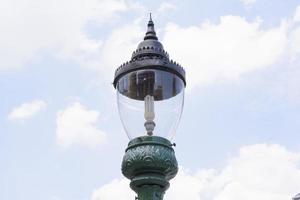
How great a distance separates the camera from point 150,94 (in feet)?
19.2

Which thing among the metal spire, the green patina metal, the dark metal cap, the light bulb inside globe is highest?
the metal spire

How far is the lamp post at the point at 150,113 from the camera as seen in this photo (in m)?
5.46

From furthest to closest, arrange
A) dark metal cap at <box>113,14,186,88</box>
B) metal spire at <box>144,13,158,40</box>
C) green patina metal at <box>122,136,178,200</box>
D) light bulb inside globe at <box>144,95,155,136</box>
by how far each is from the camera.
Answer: metal spire at <box>144,13,158,40</box> < dark metal cap at <box>113,14,186,88</box> < light bulb inside globe at <box>144,95,155,136</box> < green patina metal at <box>122,136,178,200</box>

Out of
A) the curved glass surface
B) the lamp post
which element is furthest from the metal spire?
the curved glass surface

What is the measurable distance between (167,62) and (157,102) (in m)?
0.39

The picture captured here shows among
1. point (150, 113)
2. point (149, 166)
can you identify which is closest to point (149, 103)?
point (150, 113)

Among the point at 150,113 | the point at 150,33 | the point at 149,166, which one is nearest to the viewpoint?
the point at 149,166

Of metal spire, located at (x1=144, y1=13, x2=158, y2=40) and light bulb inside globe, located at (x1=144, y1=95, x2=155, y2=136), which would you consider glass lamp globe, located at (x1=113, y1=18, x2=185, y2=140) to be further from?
metal spire, located at (x1=144, y1=13, x2=158, y2=40)

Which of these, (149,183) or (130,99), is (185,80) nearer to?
(130,99)

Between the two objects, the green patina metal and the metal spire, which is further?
the metal spire

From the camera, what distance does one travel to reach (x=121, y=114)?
589 centimetres

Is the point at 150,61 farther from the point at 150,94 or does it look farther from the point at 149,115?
the point at 149,115

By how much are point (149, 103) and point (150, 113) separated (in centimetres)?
11

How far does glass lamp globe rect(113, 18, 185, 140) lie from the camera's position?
575 centimetres
